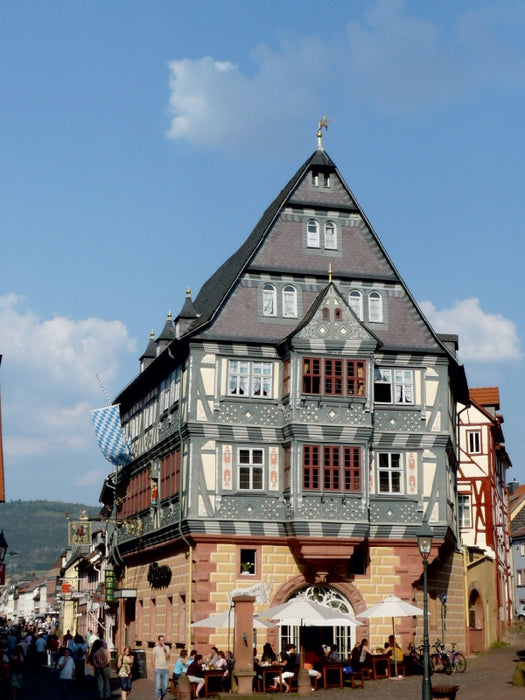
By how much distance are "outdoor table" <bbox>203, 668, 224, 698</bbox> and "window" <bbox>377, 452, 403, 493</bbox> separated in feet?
33.8

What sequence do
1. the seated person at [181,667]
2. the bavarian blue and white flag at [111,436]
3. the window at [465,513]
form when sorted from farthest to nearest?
the window at [465,513] < the bavarian blue and white flag at [111,436] < the seated person at [181,667]

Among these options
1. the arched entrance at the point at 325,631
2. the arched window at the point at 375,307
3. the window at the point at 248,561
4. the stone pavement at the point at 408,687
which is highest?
the arched window at the point at 375,307

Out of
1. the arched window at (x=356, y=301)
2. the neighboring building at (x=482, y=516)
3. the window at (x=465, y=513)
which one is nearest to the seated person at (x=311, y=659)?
the neighboring building at (x=482, y=516)

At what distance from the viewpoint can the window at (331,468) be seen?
39.8 metres

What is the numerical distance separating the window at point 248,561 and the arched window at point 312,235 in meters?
11.9

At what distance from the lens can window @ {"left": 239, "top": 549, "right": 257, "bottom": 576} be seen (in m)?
39.8

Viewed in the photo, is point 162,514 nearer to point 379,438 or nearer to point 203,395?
point 203,395

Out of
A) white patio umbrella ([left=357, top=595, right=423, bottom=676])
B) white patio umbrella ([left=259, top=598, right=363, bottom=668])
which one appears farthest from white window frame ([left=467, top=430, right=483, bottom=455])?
white patio umbrella ([left=259, top=598, right=363, bottom=668])

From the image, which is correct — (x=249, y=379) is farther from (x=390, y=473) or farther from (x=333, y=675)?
(x=333, y=675)

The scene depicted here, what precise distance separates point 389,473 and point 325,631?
616 centimetres

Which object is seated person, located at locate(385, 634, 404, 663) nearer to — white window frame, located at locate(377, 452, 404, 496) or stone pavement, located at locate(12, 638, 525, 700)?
stone pavement, located at locate(12, 638, 525, 700)

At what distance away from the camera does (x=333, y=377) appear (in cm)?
4059

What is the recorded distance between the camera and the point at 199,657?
3612 centimetres

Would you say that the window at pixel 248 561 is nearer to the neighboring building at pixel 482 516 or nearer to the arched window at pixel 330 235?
the arched window at pixel 330 235
